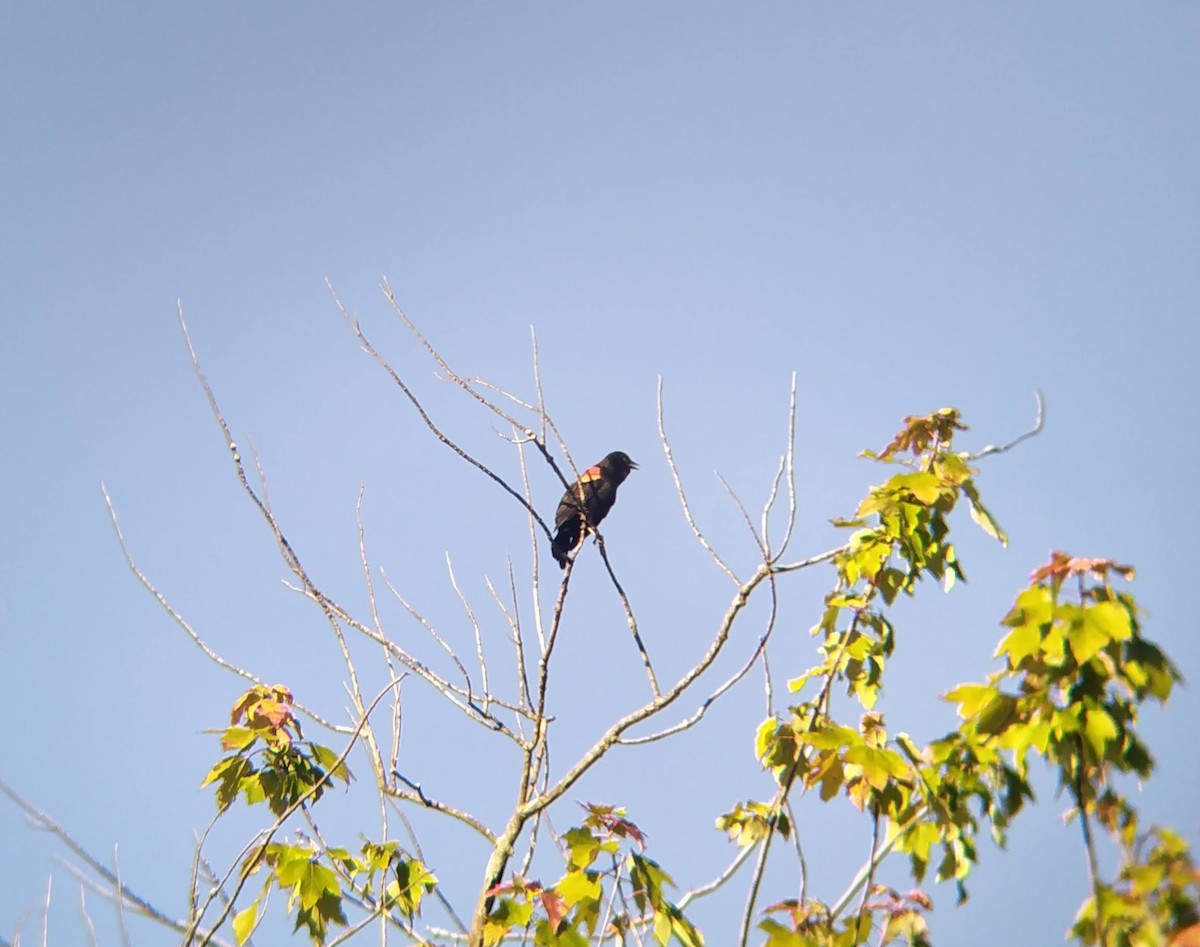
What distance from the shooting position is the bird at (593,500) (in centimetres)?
880

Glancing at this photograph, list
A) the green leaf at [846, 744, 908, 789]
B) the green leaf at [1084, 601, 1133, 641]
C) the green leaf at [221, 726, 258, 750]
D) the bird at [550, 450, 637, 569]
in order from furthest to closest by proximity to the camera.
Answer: the bird at [550, 450, 637, 569], the green leaf at [221, 726, 258, 750], the green leaf at [846, 744, 908, 789], the green leaf at [1084, 601, 1133, 641]

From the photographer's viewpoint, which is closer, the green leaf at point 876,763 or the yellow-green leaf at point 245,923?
the green leaf at point 876,763

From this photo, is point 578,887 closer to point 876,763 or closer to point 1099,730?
point 876,763

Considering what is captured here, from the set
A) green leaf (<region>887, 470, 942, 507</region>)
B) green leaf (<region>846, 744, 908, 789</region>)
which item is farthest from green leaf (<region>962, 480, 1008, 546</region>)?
green leaf (<region>846, 744, 908, 789</region>)

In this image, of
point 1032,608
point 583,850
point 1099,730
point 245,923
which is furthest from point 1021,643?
point 245,923

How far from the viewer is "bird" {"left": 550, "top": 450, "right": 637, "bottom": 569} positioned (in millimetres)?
8797

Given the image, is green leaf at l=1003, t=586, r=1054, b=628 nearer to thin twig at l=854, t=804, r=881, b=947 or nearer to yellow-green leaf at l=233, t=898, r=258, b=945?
thin twig at l=854, t=804, r=881, b=947

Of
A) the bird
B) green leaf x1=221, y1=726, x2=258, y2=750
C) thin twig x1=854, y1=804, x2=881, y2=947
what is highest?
the bird

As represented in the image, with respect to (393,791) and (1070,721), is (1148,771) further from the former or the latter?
(393,791)

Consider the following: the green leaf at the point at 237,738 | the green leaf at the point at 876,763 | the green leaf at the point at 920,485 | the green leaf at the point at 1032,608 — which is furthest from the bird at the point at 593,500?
the green leaf at the point at 1032,608

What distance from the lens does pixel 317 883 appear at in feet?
9.59

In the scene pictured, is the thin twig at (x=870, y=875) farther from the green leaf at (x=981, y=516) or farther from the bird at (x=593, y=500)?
the bird at (x=593, y=500)

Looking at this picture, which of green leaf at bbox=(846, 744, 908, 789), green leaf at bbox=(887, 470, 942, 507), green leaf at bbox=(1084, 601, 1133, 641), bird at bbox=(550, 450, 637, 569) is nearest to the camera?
green leaf at bbox=(1084, 601, 1133, 641)

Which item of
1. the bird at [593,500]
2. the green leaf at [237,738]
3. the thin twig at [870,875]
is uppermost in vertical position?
the bird at [593,500]
